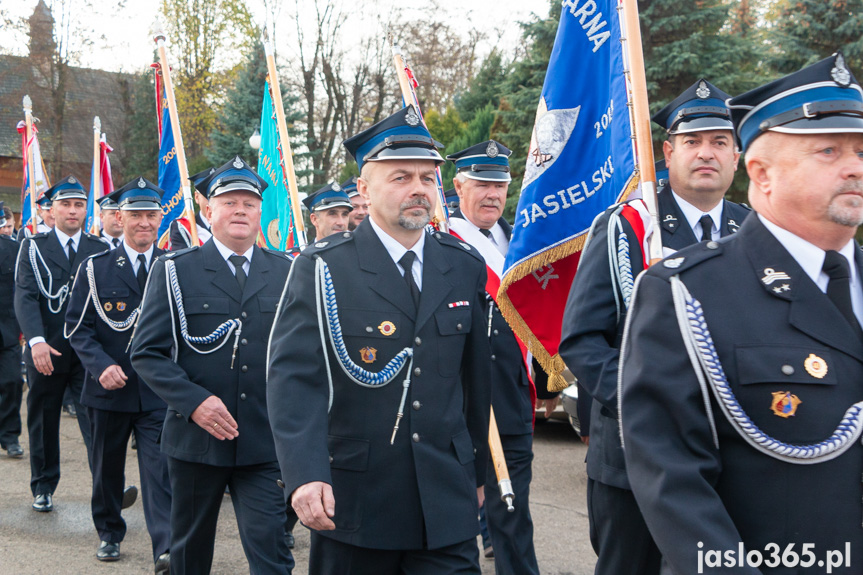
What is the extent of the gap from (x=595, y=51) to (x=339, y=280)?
1.98 metres

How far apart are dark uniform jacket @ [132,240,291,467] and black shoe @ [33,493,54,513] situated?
10.2ft

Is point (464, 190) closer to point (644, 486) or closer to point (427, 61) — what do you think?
point (644, 486)

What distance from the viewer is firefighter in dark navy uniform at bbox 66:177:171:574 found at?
5.86 meters

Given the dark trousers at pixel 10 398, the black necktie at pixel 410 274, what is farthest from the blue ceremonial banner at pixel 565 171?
the dark trousers at pixel 10 398

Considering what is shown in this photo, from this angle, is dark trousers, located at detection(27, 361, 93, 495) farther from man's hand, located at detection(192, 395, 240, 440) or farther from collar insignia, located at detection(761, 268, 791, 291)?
collar insignia, located at detection(761, 268, 791, 291)

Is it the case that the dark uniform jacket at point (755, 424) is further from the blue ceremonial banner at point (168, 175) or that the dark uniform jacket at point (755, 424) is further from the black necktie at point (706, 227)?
the blue ceremonial banner at point (168, 175)

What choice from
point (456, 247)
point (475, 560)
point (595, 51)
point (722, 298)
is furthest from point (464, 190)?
point (722, 298)

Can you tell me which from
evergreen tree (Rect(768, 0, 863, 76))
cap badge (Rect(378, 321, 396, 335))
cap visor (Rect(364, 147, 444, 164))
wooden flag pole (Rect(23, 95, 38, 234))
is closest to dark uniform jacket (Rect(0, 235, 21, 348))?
wooden flag pole (Rect(23, 95, 38, 234))

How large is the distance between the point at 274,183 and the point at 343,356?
217 inches

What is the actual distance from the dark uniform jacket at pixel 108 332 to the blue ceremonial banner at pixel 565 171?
2.87 m

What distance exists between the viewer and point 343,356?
3355 millimetres

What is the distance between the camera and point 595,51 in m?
4.52

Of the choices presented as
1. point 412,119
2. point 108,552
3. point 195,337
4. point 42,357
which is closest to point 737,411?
point 412,119

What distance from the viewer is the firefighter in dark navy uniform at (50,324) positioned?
7.41 metres
